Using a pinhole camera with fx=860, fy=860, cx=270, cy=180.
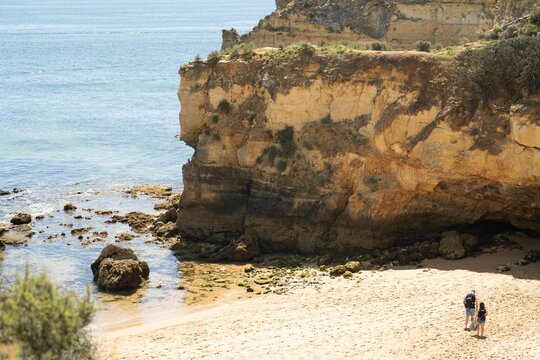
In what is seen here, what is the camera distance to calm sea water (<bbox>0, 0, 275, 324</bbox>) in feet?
129

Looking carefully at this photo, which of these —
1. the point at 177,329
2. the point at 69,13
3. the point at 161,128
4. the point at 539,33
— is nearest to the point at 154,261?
the point at 177,329

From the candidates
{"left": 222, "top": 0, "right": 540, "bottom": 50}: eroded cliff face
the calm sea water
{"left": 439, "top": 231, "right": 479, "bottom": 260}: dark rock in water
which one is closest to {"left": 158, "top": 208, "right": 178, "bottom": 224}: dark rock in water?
the calm sea water

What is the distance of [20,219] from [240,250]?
13.8 meters

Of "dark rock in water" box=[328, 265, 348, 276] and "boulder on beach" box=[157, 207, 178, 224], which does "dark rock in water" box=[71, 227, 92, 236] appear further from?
"dark rock in water" box=[328, 265, 348, 276]

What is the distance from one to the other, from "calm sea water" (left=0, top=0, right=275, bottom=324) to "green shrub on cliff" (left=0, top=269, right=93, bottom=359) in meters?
15.8

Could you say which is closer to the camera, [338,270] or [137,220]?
[338,270]

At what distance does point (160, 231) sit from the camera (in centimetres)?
4038

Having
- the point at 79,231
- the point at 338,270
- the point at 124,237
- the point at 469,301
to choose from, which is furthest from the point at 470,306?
the point at 79,231

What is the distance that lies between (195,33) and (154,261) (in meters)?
108

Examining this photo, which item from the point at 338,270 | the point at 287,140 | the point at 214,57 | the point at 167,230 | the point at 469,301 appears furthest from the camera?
the point at 167,230

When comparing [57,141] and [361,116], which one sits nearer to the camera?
[361,116]

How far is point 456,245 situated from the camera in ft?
107

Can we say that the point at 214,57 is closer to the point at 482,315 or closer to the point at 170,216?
the point at 170,216

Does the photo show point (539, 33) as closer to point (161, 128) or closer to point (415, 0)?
point (415, 0)
